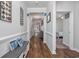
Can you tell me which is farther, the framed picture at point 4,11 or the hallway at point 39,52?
the hallway at point 39,52

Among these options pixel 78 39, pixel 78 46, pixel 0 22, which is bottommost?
pixel 78 46

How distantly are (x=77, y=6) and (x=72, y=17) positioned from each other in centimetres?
72

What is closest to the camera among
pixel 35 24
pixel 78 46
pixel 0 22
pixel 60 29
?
pixel 0 22

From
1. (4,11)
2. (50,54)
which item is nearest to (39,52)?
(50,54)

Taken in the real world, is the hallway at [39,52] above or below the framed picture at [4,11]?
below

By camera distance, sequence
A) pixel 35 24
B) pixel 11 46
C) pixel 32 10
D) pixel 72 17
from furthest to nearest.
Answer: pixel 35 24 → pixel 32 10 → pixel 72 17 → pixel 11 46

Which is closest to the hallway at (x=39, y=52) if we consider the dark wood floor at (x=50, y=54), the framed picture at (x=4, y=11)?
the dark wood floor at (x=50, y=54)

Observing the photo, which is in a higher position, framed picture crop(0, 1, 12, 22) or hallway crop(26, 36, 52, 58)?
framed picture crop(0, 1, 12, 22)

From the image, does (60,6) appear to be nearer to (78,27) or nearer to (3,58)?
(78,27)

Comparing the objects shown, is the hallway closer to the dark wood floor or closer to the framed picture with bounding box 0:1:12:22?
the dark wood floor

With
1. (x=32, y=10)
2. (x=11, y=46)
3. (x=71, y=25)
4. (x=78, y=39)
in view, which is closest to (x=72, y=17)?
(x=71, y=25)

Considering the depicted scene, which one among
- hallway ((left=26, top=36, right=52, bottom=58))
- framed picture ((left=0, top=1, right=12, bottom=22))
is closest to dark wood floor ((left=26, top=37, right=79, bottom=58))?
hallway ((left=26, top=36, right=52, bottom=58))

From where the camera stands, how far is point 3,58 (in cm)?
237

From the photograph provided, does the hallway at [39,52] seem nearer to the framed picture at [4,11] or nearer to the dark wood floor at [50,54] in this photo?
the dark wood floor at [50,54]
